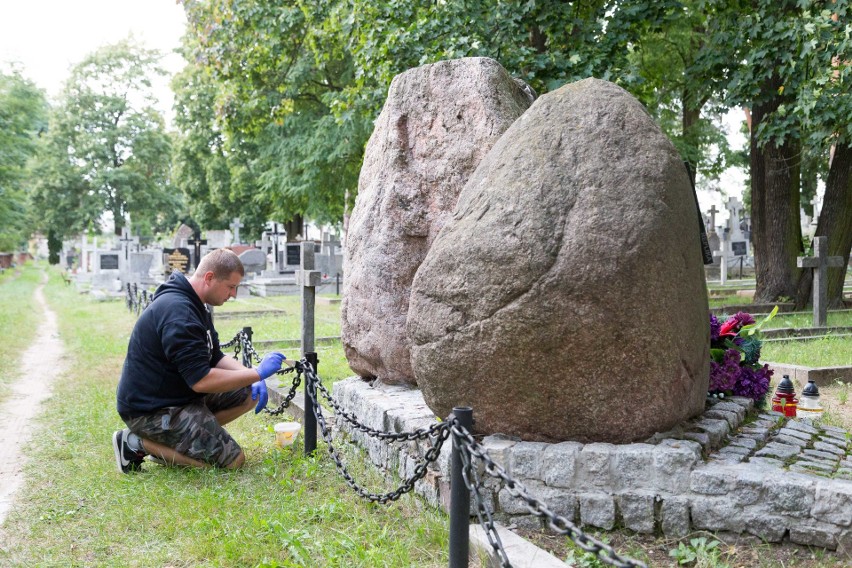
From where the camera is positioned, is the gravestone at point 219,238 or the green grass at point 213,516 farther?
the gravestone at point 219,238

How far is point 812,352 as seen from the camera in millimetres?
9875

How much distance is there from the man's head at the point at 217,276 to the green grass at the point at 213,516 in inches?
51.0

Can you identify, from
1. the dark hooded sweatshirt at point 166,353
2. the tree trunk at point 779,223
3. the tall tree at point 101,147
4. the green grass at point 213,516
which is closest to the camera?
the green grass at point 213,516

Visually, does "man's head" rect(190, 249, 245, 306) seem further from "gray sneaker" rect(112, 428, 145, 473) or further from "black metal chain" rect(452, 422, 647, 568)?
"black metal chain" rect(452, 422, 647, 568)

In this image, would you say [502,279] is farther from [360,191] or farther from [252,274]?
[252,274]

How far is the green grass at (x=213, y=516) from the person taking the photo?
397cm

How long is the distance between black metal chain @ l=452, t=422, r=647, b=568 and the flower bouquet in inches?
110

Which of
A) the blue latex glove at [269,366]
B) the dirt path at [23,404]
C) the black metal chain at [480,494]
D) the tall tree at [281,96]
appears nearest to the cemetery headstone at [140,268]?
the tall tree at [281,96]

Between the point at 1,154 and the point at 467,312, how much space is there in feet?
77.3

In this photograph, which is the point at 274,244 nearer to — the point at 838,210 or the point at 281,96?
the point at 281,96

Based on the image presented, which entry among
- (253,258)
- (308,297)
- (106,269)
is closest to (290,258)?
(253,258)

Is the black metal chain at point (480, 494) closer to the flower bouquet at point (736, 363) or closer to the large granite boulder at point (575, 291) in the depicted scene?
the large granite boulder at point (575, 291)

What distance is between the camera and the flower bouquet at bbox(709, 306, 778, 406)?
538 centimetres

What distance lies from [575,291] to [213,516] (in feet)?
8.37
